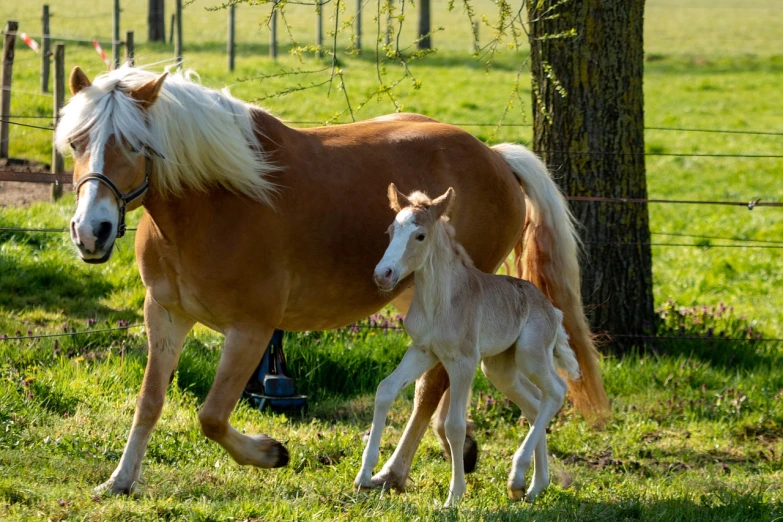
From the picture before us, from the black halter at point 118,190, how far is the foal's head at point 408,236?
3.43 feet

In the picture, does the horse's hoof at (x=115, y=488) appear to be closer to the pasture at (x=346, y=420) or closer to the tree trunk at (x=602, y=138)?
the pasture at (x=346, y=420)

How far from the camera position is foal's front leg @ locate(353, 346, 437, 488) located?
4121 millimetres

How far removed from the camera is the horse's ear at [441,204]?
4039 mm

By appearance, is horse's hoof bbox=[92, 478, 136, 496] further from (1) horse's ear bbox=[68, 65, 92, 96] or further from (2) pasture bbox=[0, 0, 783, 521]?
(1) horse's ear bbox=[68, 65, 92, 96]

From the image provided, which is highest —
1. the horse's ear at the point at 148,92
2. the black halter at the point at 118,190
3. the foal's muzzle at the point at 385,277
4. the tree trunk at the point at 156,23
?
the tree trunk at the point at 156,23

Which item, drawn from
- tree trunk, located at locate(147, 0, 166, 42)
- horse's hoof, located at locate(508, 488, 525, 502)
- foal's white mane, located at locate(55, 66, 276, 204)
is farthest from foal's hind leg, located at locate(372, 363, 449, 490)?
tree trunk, located at locate(147, 0, 166, 42)

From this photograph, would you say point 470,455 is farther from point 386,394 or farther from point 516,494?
point 386,394

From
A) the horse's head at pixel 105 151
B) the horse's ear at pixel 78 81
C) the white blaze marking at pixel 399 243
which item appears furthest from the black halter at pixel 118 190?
the white blaze marking at pixel 399 243

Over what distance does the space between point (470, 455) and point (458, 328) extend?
3.41ft

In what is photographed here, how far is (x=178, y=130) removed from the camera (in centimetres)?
392

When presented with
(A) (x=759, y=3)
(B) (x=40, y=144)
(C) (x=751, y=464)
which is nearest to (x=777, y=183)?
(C) (x=751, y=464)

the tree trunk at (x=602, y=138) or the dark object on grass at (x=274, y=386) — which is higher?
the tree trunk at (x=602, y=138)

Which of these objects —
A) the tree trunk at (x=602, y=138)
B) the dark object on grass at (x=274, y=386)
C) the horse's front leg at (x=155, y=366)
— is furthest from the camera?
the tree trunk at (x=602, y=138)

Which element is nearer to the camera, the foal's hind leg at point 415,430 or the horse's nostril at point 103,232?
the horse's nostril at point 103,232
